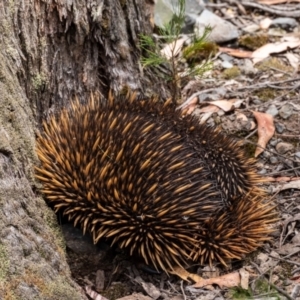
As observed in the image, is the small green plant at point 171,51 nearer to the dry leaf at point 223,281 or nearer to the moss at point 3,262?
the dry leaf at point 223,281

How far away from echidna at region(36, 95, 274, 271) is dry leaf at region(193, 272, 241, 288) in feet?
0.24

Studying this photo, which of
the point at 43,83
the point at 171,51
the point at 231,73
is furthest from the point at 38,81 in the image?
the point at 231,73

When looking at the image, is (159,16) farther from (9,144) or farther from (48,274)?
(48,274)

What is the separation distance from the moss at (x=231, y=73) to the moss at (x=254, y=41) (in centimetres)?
39

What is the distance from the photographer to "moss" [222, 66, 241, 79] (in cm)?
479

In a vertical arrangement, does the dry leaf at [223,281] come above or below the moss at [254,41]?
below

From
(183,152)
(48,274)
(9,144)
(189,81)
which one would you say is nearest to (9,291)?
(48,274)

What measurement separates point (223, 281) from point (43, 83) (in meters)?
1.26

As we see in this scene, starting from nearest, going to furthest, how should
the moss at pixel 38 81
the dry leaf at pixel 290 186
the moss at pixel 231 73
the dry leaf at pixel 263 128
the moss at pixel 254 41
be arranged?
the moss at pixel 38 81
the dry leaf at pixel 290 186
the dry leaf at pixel 263 128
the moss at pixel 231 73
the moss at pixel 254 41

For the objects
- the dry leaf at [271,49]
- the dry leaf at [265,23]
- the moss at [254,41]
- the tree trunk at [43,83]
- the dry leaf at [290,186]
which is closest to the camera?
the tree trunk at [43,83]

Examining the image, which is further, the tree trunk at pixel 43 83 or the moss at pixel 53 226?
the moss at pixel 53 226

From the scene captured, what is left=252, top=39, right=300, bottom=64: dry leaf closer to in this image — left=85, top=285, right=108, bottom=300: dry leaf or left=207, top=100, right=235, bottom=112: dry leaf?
left=207, top=100, right=235, bottom=112: dry leaf

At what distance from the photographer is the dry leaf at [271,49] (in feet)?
16.3

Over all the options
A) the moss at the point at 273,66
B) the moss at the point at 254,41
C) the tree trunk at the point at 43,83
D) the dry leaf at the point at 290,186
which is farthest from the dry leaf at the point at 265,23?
the dry leaf at the point at 290,186
